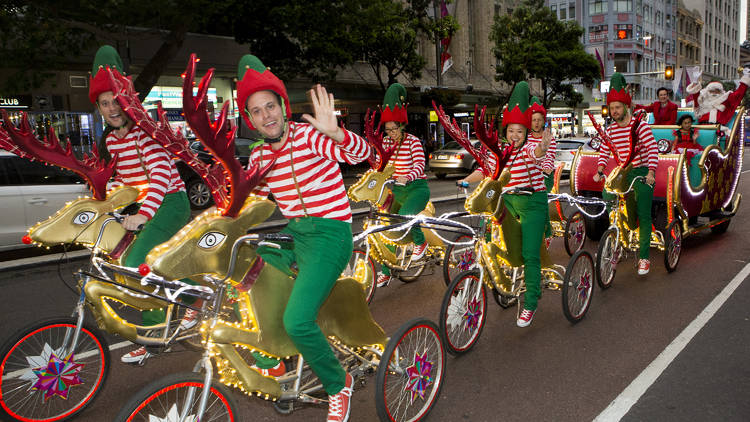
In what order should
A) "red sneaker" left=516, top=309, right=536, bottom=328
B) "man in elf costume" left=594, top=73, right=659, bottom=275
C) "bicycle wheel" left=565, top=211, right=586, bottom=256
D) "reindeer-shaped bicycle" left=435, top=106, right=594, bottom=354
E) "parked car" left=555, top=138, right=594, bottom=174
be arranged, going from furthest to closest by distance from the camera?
"parked car" left=555, top=138, right=594, bottom=174
"bicycle wheel" left=565, top=211, right=586, bottom=256
"man in elf costume" left=594, top=73, right=659, bottom=275
"red sneaker" left=516, top=309, right=536, bottom=328
"reindeer-shaped bicycle" left=435, top=106, right=594, bottom=354

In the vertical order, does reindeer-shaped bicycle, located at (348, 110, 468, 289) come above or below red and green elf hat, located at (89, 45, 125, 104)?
below

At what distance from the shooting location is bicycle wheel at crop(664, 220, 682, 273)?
23.5 feet

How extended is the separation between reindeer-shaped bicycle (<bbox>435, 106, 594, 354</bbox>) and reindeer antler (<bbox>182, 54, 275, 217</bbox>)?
193 centimetres

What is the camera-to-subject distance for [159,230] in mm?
→ 4320

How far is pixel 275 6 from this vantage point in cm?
1688

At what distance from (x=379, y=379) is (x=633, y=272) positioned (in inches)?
211

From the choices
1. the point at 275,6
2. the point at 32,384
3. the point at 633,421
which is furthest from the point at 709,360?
the point at 275,6

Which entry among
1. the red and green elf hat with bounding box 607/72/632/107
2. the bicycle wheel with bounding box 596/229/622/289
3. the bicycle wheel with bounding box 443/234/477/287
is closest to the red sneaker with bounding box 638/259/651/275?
the bicycle wheel with bounding box 596/229/622/289

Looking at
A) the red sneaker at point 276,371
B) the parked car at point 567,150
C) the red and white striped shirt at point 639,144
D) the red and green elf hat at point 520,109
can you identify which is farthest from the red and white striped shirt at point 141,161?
the parked car at point 567,150

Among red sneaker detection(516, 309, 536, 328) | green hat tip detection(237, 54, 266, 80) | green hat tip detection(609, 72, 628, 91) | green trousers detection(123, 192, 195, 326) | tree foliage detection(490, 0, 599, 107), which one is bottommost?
red sneaker detection(516, 309, 536, 328)

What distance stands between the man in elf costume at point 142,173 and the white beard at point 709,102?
9.25 m

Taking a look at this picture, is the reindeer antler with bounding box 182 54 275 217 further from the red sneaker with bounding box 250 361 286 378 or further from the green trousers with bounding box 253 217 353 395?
the red sneaker with bounding box 250 361 286 378

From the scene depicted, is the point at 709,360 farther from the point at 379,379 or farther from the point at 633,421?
the point at 379,379

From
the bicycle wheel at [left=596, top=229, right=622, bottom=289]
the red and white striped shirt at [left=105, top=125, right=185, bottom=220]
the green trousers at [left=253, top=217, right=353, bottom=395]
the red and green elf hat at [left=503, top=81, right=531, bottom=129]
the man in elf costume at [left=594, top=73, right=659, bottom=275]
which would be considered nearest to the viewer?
the green trousers at [left=253, top=217, right=353, bottom=395]
